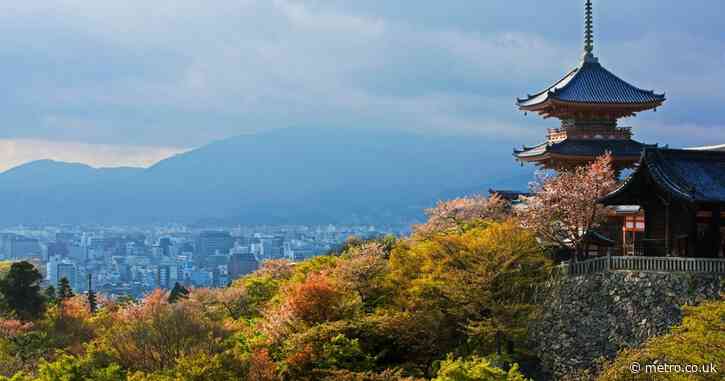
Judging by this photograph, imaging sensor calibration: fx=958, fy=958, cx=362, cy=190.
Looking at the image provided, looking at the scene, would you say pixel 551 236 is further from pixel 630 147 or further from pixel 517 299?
pixel 630 147

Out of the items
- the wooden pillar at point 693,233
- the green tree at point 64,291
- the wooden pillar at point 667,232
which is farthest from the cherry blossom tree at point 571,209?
the green tree at point 64,291

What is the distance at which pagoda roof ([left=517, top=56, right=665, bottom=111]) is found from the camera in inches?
1484

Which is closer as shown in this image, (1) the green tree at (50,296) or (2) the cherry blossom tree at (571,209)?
(2) the cherry blossom tree at (571,209)

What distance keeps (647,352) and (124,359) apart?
630 inches

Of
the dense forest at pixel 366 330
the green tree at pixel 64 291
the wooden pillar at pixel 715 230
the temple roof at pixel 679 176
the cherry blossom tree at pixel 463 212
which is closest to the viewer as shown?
the dense forest at pixel 366 330

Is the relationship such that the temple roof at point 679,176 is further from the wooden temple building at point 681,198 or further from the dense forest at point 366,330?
the dense forest at point 366,330

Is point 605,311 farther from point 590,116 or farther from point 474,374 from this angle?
point 590,116

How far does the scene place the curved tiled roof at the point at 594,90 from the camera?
37.7m

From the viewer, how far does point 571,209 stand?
3078cm

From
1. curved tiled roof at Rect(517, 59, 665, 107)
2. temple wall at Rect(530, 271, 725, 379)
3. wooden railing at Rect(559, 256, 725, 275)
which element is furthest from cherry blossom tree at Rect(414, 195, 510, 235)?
wooden railing at Rect(559, 256, 725, 275)

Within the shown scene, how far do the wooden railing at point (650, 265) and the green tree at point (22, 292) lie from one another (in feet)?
72.3

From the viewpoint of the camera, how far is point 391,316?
28.9m

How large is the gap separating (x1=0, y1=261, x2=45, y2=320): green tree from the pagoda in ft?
68.3

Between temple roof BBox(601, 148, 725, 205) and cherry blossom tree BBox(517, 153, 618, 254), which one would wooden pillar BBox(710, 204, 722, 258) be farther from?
cherry blossom tree BBox(517, 153, 618, 254)
